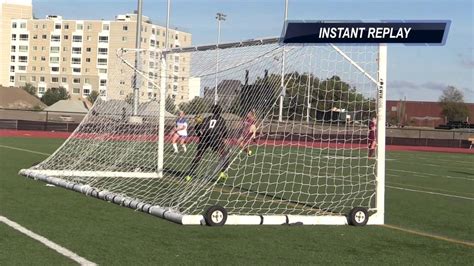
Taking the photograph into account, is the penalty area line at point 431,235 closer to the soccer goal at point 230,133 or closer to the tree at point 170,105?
the soccer goal at point 230,133

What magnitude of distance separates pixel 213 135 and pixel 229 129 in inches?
55.8

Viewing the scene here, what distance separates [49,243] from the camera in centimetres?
650

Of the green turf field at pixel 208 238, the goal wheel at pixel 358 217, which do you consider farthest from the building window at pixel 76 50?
the goal wheel at pixel 358 217

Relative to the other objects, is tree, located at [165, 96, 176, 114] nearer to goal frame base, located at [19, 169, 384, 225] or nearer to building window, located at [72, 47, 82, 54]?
goal frame base, located at [19, 169, 384, 225]

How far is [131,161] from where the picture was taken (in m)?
15.4

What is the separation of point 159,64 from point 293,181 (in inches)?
165

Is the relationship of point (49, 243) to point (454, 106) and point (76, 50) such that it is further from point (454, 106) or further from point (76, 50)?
point (76, 50)

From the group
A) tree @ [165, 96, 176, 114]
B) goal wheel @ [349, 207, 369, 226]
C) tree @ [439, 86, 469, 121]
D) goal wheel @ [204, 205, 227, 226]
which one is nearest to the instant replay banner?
goal wheel @ [349, 207, 369, 226]

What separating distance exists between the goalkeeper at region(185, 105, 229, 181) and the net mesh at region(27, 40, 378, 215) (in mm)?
31

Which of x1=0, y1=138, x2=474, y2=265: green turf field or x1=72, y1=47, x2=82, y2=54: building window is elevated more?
x1=72, y1=47, x2=82, y2=54: building window

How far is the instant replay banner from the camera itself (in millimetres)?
8539

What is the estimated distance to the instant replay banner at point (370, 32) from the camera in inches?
336

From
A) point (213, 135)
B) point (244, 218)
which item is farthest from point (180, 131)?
point (244, 218)

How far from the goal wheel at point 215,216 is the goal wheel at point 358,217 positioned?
6.30 feet
